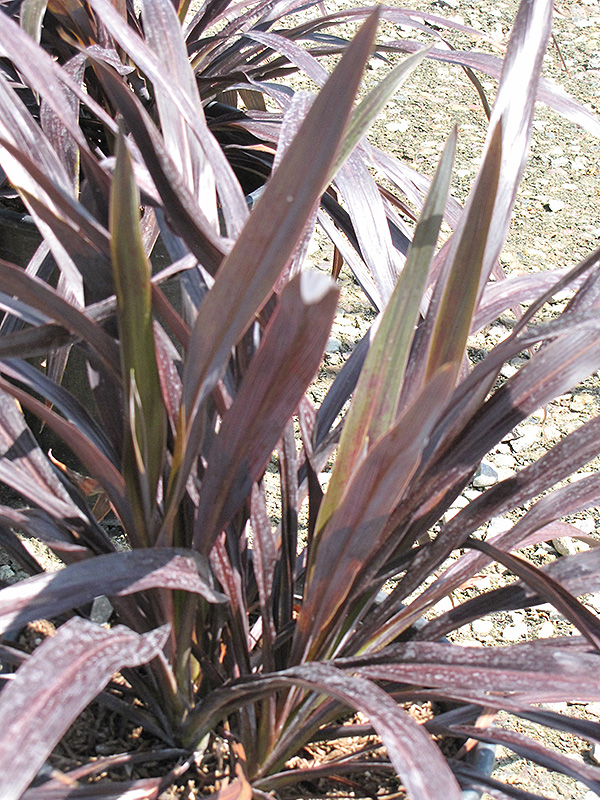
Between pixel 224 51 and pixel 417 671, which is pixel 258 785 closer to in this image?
pixel 417 671

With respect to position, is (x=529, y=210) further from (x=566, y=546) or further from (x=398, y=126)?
(x=566, y=546)

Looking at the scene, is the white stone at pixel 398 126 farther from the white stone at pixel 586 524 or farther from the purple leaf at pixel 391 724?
the purple leaf at pixel 391 724

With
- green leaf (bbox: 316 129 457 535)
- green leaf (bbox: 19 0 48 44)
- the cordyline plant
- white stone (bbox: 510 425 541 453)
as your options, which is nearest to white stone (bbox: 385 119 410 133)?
white stone (bbox: 510 425 541 453)

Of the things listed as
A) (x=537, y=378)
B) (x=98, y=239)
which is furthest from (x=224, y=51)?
(x=537, y=378)

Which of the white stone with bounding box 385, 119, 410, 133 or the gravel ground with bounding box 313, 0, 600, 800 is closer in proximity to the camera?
the gravel ground with bounding box 313, 0, 600, 800

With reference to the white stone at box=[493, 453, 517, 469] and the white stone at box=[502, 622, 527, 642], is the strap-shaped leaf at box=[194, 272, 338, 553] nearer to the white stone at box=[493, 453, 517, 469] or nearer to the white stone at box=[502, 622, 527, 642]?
the white stone at box=[502, 622, 527, 642]

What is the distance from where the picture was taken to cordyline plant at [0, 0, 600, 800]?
49cm

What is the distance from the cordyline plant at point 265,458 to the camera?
1.60 ft

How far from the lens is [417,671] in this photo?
1.90 feet

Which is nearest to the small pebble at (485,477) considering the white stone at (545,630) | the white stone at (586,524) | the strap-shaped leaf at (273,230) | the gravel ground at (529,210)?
the gravel ground at (529,210)

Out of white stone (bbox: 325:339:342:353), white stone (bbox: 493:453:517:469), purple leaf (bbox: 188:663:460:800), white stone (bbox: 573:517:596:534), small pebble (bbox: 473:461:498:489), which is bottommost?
purple leaf (bbox: 188:663:460:800)

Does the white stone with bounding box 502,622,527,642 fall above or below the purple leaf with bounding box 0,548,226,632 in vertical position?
above

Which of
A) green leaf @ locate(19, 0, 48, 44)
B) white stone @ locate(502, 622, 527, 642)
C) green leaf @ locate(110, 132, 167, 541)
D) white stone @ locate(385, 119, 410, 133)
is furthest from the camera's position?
white stone @ locate(385, 119, 410, 133)

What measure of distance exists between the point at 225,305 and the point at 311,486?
271 mm
